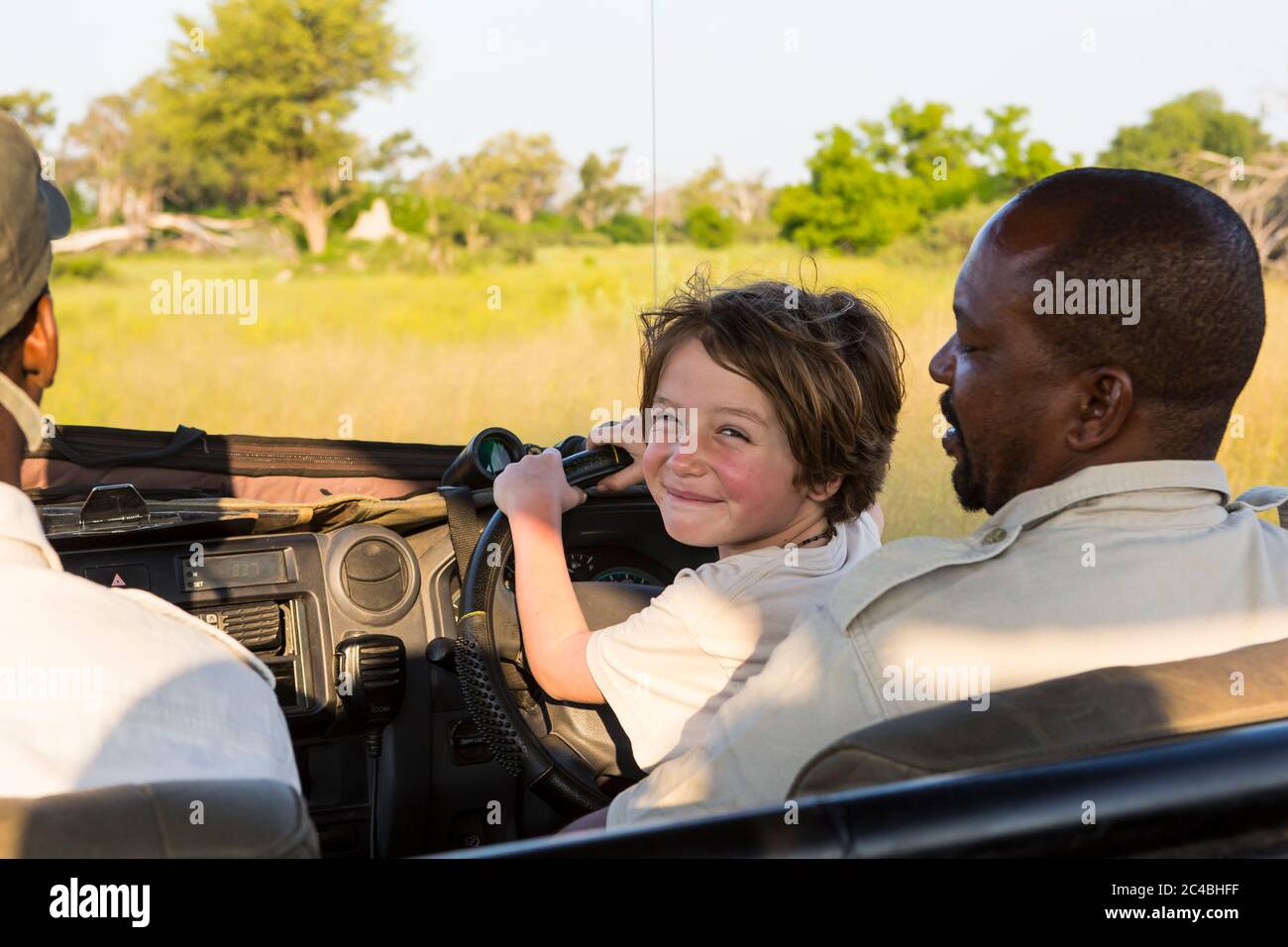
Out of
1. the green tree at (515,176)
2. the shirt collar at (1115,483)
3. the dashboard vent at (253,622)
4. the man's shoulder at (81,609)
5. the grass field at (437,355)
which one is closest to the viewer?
the man's shoulder at (81,609)

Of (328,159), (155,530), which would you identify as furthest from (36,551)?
(328,159)

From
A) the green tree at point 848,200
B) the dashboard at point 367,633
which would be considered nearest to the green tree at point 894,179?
the green tree at point 848,200

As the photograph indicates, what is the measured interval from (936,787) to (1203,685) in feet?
1.14

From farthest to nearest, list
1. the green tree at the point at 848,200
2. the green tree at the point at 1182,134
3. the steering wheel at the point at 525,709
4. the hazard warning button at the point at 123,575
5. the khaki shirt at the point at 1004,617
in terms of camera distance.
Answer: the green tree at the point at 848,200
the green tree at the point at 1182,134
the hazard warning button at the point at 123,575
the steering wheel at the point at 525,709
the khaki shirt at the point at 1004,617

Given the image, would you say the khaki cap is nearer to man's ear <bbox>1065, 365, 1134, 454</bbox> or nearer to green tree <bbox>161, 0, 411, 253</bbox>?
man's ear <bbox>1065, 365, 1134, 454</bbox>

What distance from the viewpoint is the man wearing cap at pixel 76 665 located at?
3.65 feet

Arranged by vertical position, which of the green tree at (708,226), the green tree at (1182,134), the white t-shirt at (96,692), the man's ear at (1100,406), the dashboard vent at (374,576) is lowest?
the dashboard vent at (374,576)

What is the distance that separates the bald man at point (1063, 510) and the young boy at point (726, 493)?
323 millimetres

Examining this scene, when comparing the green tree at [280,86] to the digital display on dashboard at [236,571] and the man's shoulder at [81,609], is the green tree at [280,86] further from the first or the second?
the man's shoulder at [81,609]

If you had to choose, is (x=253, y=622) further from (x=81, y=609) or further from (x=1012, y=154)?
(x=1012, y=154)

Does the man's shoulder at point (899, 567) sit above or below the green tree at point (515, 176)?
below

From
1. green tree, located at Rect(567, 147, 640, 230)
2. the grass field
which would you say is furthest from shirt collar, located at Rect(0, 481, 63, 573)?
green tree, located at Rect(567, 147, 640, 230)

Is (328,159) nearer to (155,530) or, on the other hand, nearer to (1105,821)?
(155,530)
